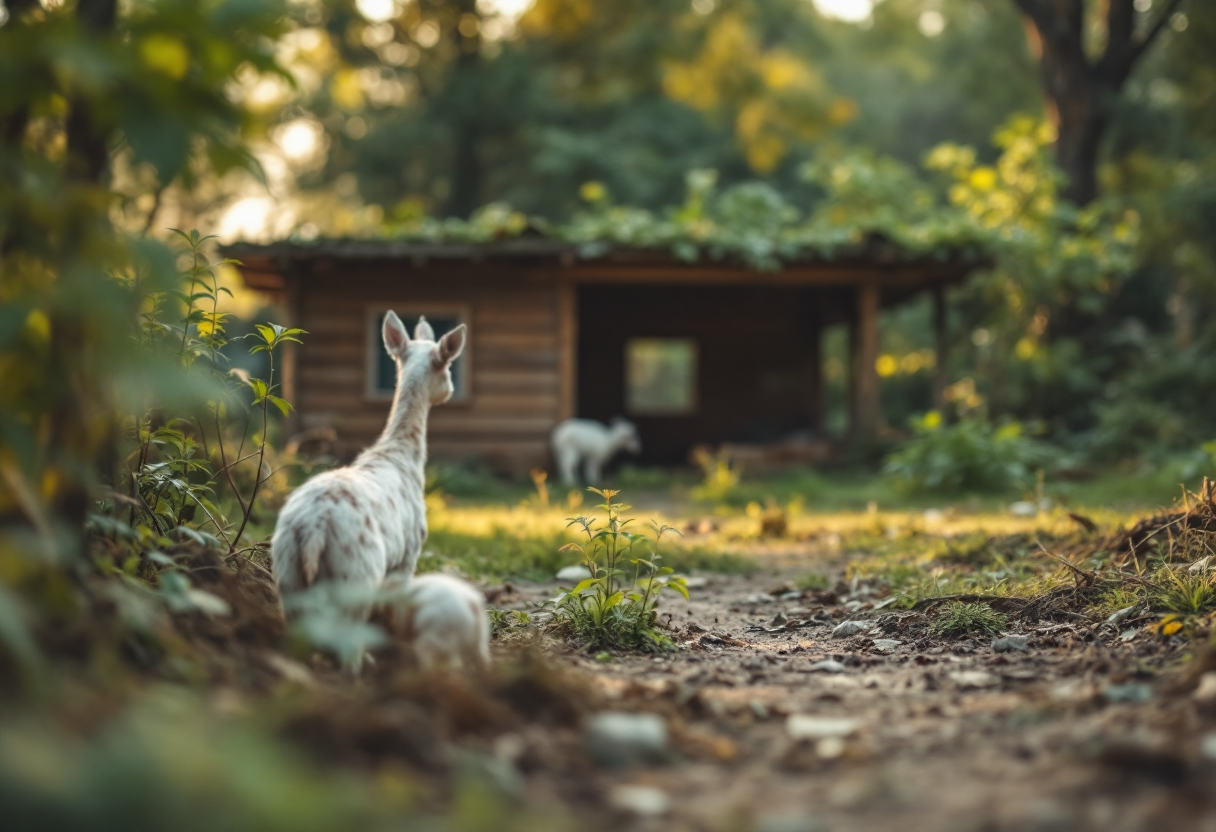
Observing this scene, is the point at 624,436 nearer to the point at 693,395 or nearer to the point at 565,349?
the point at 565,349

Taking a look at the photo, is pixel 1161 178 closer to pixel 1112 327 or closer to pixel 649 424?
pixel 1112 327

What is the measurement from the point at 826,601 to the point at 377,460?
2.92m

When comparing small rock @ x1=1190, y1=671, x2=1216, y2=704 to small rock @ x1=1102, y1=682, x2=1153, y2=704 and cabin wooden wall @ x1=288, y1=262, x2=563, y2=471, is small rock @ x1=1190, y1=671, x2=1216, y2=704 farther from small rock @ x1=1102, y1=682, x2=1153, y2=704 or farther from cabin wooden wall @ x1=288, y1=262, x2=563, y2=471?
cabin wooden wall @ x1=288, y1=262, x2=563, y2=471

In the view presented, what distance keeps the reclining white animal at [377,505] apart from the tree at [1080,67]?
17.9m

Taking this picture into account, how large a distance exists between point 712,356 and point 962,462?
991 cm

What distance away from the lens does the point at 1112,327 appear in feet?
70.5

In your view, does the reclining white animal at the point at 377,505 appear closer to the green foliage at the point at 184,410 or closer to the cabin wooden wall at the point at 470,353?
the green foliage at the point at 184,410

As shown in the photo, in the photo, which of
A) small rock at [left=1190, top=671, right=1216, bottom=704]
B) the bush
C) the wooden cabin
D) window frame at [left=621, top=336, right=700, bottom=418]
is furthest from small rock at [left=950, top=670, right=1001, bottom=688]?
window frame at [left=621, top=336, right=700, bottom=418]

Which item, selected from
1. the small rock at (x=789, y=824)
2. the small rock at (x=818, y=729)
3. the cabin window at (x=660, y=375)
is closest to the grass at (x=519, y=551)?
the small rock at (x=818, y=729)

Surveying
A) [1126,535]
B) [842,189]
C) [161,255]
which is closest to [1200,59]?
[842,189]

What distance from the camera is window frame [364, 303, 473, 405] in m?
15.3

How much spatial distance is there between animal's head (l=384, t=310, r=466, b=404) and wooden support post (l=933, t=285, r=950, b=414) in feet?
41.3

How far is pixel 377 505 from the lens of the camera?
3.86 meters

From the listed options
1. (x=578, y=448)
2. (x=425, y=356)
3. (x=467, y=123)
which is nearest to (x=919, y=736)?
(x=425, y=356)
